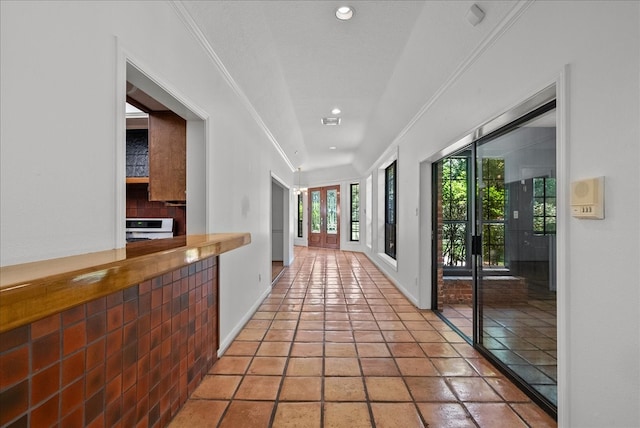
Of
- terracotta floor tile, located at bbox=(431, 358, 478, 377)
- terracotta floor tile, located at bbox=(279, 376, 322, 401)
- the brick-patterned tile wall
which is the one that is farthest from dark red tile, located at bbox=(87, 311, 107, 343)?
terracotta floor tile, located at bbox=(431, 358, 478, 377)

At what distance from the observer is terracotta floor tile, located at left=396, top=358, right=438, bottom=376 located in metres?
2.45

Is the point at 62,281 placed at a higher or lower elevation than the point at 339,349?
higher

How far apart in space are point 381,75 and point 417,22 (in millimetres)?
1061

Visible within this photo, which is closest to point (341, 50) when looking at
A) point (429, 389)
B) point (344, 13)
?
point (344, 13)

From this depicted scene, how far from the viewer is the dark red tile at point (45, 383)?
97 cm

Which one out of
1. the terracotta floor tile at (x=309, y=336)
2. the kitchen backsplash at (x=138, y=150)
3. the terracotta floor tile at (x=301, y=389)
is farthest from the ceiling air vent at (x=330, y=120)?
the terracotta floor tile at (x=301, y=389)

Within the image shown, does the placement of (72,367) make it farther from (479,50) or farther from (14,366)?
(479,50)

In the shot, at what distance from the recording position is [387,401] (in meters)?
2.09

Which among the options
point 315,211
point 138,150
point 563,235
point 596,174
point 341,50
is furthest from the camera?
point 315,211

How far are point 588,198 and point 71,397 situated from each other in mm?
2260

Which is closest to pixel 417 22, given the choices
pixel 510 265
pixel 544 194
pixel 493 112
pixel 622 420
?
pixel 493 112

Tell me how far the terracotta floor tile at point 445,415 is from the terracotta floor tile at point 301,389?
69cm

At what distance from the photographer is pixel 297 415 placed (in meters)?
1.94

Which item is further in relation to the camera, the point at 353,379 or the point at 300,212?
the point at 300,212
